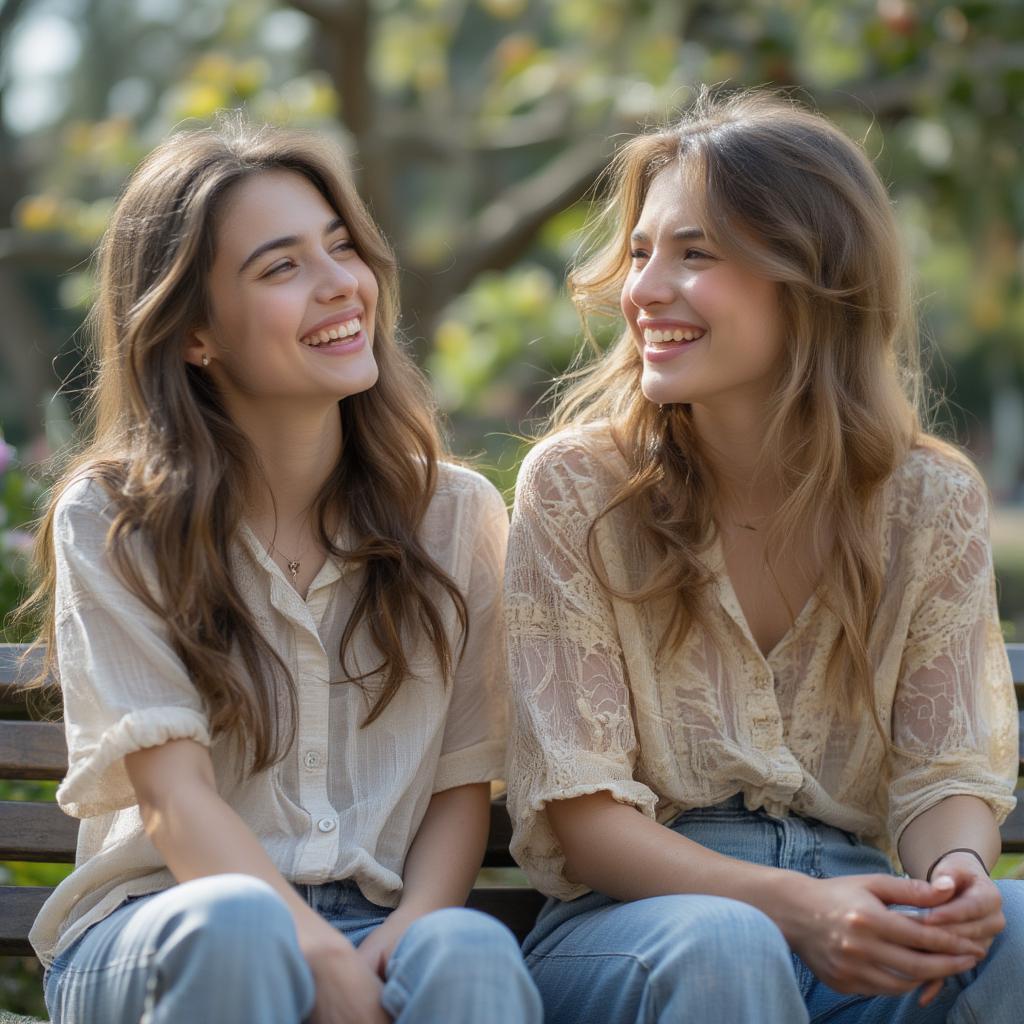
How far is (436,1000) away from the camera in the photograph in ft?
7.03

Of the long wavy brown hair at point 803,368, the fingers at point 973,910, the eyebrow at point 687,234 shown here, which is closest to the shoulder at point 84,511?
the long wavy brown hair at point 803,368

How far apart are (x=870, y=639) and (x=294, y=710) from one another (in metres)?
1.06

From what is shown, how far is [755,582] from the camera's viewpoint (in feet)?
9.43

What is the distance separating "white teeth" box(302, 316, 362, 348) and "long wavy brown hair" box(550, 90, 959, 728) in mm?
490

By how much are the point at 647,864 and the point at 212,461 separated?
1020 millimetres

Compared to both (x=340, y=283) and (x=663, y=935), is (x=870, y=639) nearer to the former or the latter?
(x=663, y=935)

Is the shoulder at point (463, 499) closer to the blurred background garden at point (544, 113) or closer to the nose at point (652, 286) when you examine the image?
the nose at point (652, 286)

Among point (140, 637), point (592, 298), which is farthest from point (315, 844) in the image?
point (592, 298)

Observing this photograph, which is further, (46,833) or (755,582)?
(46,833)

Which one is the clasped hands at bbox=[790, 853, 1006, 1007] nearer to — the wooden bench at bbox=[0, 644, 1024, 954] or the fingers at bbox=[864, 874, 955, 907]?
the fingers at bbox=[864, 874, 955, 907]

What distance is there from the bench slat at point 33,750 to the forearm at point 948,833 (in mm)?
1624

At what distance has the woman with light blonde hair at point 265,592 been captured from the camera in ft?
8.12

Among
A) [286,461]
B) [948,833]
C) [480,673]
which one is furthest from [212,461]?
[948,833]

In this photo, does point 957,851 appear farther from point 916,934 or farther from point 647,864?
point 647,864
